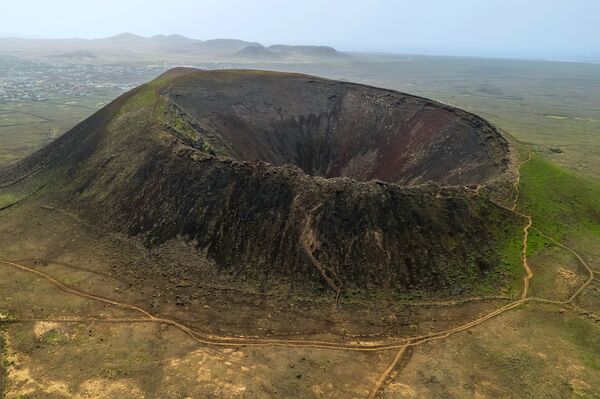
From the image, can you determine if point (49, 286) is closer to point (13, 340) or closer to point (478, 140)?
point (13, 340)

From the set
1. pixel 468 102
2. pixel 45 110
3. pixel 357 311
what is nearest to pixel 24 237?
pixel 357 311

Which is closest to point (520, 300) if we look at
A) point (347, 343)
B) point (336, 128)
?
point (347, 343)

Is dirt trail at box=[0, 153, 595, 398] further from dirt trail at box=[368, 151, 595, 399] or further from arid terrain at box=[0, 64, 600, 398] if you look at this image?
arid terrain at box=[0, 64, 600, 398]

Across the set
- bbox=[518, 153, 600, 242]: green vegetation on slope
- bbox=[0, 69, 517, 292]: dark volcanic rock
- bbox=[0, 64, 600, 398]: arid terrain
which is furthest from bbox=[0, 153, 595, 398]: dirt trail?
bbox=[518, 153, 600, 242]: green vegetation on slope

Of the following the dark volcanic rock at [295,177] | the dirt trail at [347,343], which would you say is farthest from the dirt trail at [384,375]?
the dark volcanic rock at [295,177]

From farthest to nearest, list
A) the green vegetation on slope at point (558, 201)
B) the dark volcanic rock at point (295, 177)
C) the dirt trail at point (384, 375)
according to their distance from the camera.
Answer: the green vegetation on slope at point (558, 201) < the dark volcanic rock at point (295, 177) < the dirt trail at point (384, 375)

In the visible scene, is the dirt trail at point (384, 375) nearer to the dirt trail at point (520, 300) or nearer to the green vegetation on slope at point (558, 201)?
the dirt trail at point (520, 300)
